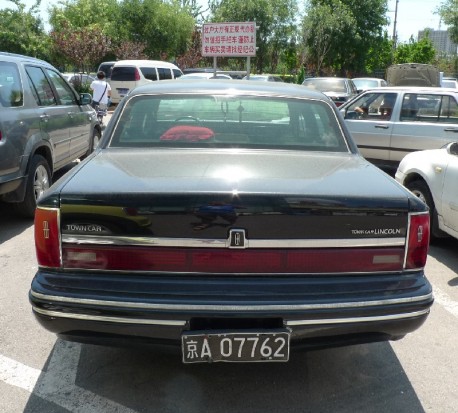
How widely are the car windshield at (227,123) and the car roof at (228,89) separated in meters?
0.07

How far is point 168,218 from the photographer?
2.48 m

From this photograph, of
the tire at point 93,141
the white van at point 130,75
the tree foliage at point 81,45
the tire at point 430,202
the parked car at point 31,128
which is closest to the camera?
the tire at point 430,202

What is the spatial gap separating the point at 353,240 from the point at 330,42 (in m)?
32.1

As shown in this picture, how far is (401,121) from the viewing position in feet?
27.6

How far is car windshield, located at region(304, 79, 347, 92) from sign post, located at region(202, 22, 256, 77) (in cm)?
245

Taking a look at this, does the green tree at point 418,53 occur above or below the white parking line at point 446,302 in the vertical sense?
above

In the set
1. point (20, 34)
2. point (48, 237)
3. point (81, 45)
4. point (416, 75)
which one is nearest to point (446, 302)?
point (48, 237)

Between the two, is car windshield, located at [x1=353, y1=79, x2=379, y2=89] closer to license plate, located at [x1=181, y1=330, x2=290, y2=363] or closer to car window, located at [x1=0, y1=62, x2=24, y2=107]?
car window, located at [x1=0, y1=62, x2=24, y2=107]

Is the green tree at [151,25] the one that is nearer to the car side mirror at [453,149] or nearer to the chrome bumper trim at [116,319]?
the car side mirror at [453,149]

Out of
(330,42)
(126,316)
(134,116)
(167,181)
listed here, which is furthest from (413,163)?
(330,42)

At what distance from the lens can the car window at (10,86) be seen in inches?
218

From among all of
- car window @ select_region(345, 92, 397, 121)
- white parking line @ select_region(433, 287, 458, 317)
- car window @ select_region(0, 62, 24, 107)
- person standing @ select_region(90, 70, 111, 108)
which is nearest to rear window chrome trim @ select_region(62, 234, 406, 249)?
white parking line @ select_region(433, 287, 458, 317)

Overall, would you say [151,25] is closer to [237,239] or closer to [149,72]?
[149,72]

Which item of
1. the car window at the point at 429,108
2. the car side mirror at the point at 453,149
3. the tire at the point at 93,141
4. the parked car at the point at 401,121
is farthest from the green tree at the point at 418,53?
the car side mirror at the point at 453,149
